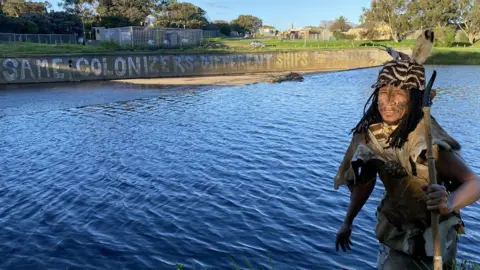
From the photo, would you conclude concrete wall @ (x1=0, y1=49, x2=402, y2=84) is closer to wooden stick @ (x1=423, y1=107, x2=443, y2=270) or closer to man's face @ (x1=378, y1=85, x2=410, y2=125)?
man's face @ (x1=378, y1=85, x2=410, y2=125)

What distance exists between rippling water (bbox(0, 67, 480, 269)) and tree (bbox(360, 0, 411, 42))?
76413 millimetres

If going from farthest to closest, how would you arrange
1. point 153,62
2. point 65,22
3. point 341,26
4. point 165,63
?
point 341,26 < point 65,22 < point 165,63 < point 153,62

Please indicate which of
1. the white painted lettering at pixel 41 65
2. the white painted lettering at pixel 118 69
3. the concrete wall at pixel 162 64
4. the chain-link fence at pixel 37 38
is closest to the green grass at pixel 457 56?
the concrete wall at pixel 162 64

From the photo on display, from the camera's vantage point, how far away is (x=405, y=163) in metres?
3.28

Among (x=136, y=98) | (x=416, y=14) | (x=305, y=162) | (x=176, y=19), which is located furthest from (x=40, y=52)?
(x=416, y=14)

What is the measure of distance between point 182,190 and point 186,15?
310 feet

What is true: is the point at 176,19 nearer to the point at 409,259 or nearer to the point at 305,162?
the point at 305,162

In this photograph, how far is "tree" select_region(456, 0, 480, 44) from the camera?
89088 millimetres

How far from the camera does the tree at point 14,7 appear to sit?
3258 inches

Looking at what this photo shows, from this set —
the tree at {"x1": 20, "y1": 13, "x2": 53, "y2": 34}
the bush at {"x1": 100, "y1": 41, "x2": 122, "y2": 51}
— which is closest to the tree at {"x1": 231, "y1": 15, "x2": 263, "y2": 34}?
the tree at {"x1": 20, "y1": 13, "x2": 53, "y2": 34}

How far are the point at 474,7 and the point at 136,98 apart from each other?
81.9 m

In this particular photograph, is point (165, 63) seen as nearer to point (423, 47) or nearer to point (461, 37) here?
point (423, 47)

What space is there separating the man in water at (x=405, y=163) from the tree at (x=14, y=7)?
91.9m

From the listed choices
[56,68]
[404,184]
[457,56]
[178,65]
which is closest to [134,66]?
[178,65]
